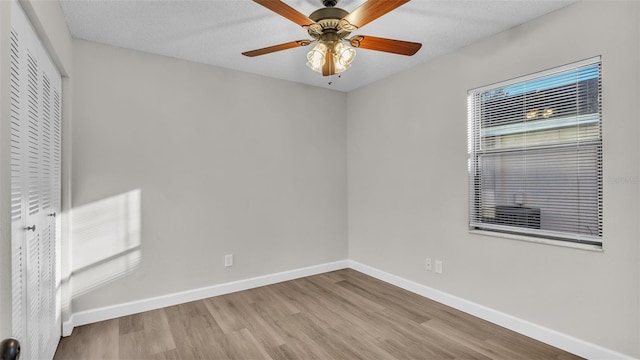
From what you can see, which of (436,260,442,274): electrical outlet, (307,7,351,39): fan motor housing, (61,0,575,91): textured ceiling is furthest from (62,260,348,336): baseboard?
(307,7,351,39): fan motor housing

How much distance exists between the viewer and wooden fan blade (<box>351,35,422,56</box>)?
6.40 feet

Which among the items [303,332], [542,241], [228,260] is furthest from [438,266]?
[228,260]

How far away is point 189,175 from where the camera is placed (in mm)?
3268

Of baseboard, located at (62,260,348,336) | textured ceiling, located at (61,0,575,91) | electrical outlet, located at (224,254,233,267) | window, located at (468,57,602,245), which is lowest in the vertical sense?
baseboard, located at (62,260,348,336)

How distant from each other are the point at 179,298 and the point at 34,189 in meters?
1.84

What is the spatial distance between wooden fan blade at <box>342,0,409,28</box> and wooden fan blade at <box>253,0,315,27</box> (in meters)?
0.23

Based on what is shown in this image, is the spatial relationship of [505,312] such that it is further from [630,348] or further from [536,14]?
[536,14]

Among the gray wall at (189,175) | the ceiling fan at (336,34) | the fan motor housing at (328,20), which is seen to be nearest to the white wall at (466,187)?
the gray wall at (189,175)

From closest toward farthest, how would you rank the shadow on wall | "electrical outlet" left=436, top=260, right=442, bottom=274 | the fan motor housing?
the fan motor housing < the shadow on wall < "electrical outlet" left=436, top=260, right=442, bottom=274

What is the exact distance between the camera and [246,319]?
286 centimetres

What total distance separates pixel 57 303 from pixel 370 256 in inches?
123

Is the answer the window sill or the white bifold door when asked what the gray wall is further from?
the window sill

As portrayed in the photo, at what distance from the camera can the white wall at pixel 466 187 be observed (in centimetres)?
205

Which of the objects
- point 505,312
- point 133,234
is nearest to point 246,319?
point 133,234
